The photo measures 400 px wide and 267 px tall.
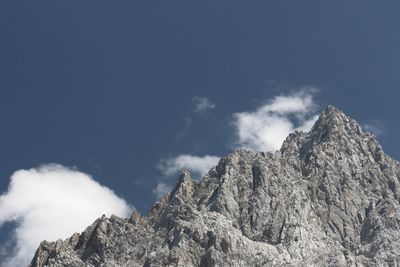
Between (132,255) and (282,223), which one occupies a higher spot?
(282,223)

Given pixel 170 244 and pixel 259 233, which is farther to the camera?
pixel 259 233

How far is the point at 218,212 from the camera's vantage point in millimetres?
198375

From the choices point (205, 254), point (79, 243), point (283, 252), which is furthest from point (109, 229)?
point (283, 252)

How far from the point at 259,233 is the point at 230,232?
487 inches

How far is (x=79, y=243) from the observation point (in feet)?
652

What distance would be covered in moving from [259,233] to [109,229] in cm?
3871

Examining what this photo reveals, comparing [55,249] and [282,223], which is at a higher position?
[282,223]

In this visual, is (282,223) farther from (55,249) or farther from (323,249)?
(55,249)

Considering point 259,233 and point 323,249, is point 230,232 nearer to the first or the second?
point 259,233

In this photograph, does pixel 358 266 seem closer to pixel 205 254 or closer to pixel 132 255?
pixel 205 254

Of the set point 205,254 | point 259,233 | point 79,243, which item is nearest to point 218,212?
point 259,233

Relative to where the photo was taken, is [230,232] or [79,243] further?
[79,243]

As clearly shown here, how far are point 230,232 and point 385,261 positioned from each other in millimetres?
39277

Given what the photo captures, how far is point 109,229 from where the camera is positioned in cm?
19688
